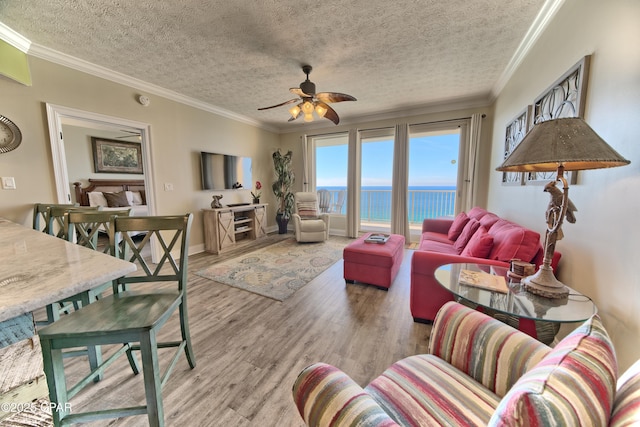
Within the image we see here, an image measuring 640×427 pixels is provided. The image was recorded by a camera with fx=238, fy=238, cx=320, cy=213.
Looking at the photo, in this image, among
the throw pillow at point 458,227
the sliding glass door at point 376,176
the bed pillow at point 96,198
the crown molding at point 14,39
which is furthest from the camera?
the sliding glass door at point 376,176

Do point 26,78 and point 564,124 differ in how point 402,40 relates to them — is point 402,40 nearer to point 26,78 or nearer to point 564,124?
point 564,124

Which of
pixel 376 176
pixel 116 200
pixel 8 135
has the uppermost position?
pixel 8 135

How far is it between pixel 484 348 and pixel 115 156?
7126mm

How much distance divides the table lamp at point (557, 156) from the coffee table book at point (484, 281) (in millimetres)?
111

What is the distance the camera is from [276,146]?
5824 mm

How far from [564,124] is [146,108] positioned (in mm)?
4281

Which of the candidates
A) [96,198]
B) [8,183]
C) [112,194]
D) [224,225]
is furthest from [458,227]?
[96,198]

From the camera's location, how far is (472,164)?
3.99 meters

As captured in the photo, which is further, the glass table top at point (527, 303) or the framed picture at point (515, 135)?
the framed picture at point (515, 135)

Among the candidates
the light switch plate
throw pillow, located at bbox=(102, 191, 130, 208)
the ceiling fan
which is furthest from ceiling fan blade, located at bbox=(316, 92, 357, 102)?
throw pillow, located at bbox=(102, 191, 130, 208)

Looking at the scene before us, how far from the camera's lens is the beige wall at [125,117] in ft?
7.75

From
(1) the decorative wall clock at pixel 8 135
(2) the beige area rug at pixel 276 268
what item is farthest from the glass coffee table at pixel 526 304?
(1) the decorative wall clock at pixel 8 135

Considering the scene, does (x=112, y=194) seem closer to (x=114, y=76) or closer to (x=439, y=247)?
(x=114, y=76)

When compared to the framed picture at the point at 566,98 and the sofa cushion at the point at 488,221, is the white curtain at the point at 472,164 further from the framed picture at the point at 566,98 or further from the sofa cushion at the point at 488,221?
the framed picture at the point at 566,98
